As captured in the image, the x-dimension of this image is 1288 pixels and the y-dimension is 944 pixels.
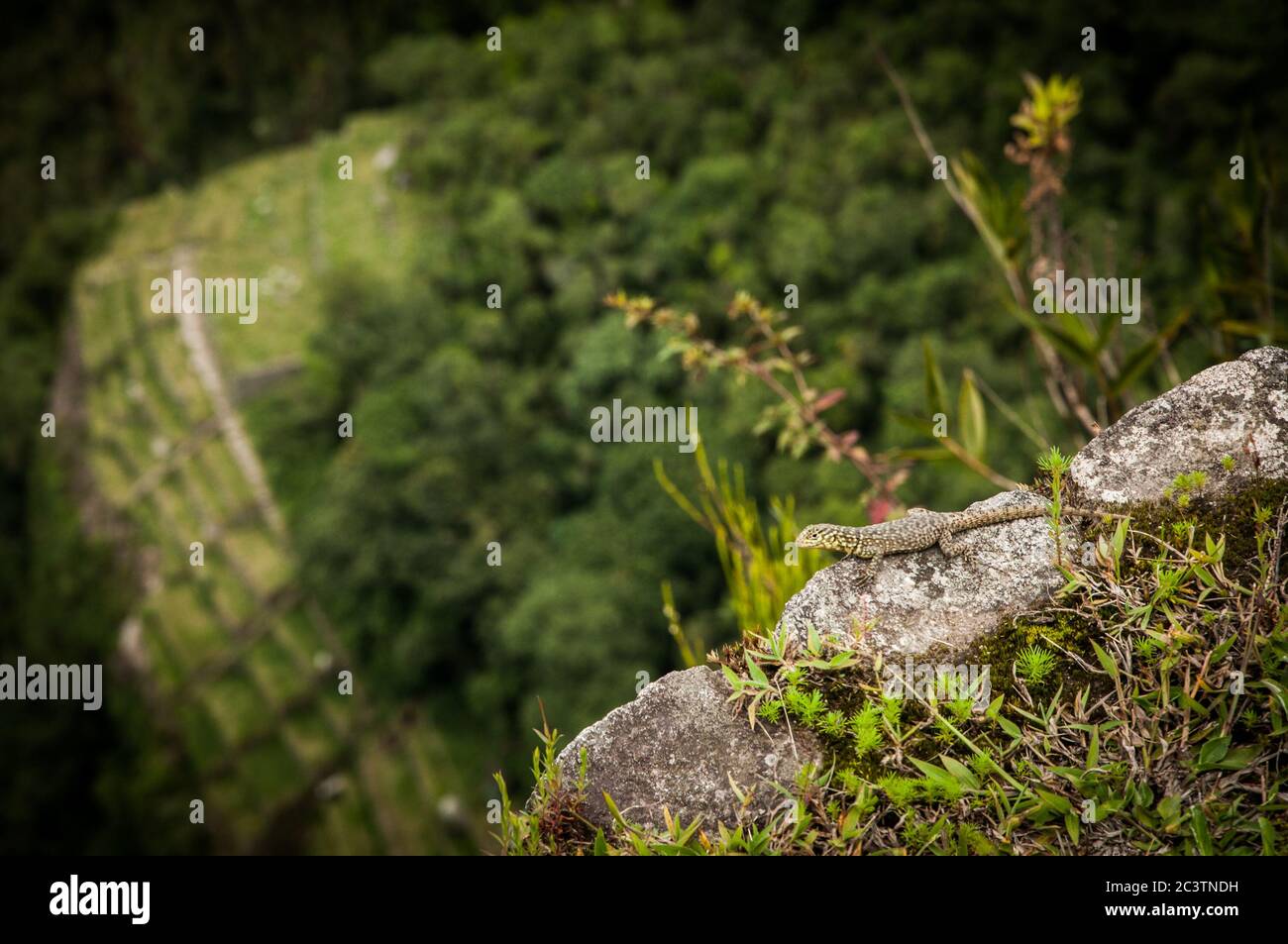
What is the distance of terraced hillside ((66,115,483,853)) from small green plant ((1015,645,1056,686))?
1399cm

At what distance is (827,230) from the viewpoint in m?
13.3

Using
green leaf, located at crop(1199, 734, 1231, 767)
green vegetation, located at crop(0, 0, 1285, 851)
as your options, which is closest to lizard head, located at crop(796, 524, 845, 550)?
green leaf, located at crop(1199, 734, 1231, 767)

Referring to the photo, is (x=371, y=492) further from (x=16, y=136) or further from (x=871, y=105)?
(x=16, y=136)

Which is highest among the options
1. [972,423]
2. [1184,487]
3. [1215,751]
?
[972,423]

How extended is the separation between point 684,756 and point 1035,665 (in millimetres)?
693

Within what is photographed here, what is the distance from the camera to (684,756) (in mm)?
1791

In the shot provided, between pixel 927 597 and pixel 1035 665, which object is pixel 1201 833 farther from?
pixel 927 597

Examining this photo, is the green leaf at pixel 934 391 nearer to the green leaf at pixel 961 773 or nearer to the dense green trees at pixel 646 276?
the green leaf at pixel 961 773

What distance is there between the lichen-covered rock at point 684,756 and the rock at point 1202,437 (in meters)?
0.90

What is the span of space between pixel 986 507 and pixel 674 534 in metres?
11.2

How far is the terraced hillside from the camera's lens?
633 inches

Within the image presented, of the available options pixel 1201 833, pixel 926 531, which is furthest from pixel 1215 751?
pixel 926 531

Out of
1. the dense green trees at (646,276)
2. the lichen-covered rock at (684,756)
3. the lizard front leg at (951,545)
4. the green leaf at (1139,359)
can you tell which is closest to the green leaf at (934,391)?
the green leaf at (1139,359)

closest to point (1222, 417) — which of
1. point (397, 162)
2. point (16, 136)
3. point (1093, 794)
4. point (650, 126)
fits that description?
point (1093, 794)
